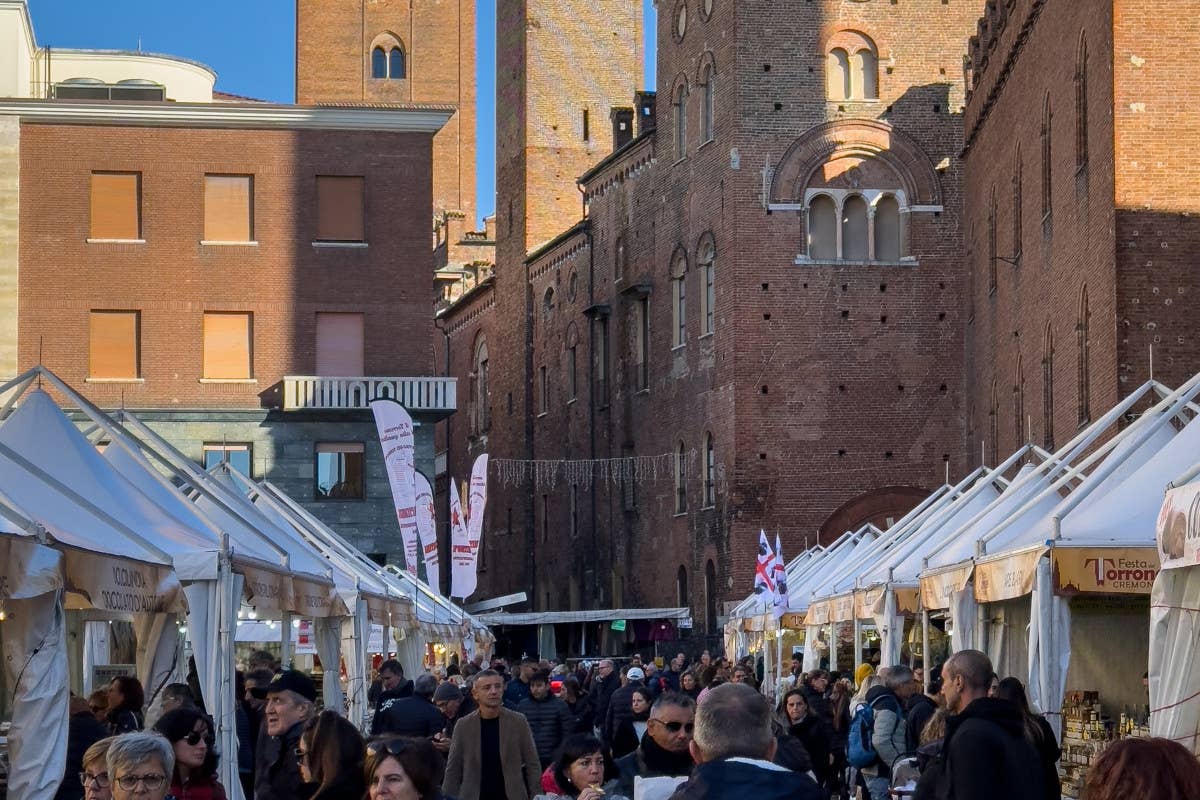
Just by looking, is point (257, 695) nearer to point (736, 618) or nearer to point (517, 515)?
point (736, 618)

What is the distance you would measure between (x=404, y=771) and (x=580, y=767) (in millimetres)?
2529

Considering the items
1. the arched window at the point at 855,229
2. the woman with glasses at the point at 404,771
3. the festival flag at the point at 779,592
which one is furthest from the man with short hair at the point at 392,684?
the arched window at the point at 855,229

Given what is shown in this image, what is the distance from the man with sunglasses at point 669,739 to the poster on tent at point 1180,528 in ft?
9.83

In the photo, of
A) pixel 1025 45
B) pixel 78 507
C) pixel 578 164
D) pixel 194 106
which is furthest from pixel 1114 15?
pixel 578 164

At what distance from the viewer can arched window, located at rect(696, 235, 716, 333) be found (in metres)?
48.2

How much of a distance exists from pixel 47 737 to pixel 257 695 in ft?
5.35

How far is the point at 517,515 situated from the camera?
2589 inches

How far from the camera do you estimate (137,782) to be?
21.0ft

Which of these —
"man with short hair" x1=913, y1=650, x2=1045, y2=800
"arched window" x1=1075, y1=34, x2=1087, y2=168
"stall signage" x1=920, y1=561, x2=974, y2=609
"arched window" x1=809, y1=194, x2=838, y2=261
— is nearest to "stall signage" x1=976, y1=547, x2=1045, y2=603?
"stall signage" x1=920, y1=561, x2=974, y2=609

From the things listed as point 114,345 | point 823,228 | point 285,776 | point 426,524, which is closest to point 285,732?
point 285,776

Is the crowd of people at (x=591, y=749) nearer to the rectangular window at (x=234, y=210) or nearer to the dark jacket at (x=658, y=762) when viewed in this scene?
the dark jacket at (x=658, y=762)

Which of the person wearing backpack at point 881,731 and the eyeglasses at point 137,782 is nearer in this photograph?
the eyeglasses at point 137,782

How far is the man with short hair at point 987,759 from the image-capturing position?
8.07 meters

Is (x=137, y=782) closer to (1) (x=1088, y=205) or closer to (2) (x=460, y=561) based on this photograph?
(2) (x=460, y=561)
